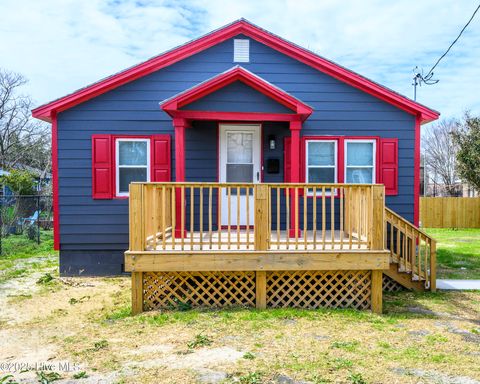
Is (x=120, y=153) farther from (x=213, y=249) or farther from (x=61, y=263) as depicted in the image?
(x=213, y=249)

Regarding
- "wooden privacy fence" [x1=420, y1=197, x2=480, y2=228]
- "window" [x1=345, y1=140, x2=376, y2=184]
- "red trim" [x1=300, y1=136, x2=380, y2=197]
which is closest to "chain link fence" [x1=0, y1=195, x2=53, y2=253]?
"red trim" [x1=300, y1=136, x2=380, y2=197]

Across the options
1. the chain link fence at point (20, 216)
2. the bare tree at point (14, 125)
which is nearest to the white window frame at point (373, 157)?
the chain link fence at point (20, 216)

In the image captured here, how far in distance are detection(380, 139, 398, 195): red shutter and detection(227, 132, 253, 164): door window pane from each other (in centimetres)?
259

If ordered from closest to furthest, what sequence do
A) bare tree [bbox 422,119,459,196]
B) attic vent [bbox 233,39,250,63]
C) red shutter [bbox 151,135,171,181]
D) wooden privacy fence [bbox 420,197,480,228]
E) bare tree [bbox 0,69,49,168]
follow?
red shutter [bbox 151,135,171,181] → attic vent [bbox 233,39,250,63] → wooden privacy fence [bbox 420,197,480,228] → bare tree [bbox 0,69,49,168] → bare tree [bbox 422,119,459,196]

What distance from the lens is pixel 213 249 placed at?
5375 mm

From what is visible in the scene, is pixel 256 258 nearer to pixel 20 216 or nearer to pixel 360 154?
pixel 360 154

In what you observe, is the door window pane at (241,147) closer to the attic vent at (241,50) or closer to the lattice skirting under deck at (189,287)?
the attic vent at (241,50)

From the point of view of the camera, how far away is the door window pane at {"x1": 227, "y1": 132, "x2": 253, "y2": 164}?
7695mm

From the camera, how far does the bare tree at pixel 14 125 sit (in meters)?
24.9

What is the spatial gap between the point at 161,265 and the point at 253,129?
11.7 ft

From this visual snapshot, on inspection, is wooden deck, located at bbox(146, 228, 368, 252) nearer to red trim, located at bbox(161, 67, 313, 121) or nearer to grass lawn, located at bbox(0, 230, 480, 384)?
grass lawn, located at bbox(0, 230, 480, 384)

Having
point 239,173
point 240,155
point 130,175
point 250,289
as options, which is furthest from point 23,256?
point 250,289

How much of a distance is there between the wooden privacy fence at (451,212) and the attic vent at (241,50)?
13912mm

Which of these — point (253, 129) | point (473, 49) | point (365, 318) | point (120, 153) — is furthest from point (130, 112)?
point (473, 49)
